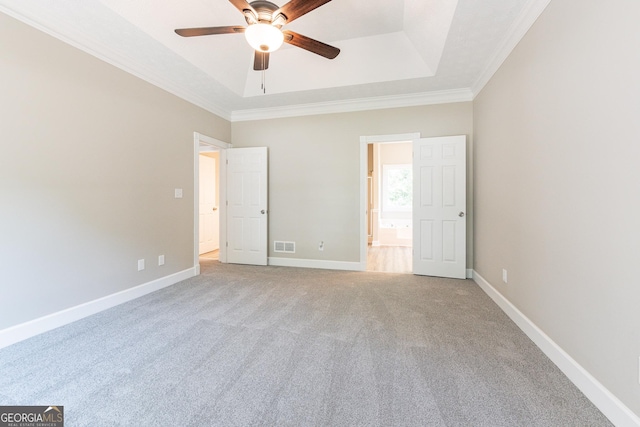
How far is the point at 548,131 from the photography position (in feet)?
6.21

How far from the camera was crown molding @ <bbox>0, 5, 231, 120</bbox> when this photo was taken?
7.01 ft

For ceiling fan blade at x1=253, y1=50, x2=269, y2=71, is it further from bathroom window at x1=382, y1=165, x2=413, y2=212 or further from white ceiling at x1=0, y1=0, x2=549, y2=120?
bathroom window at x1=382, y1=165, x2=413, y2=212

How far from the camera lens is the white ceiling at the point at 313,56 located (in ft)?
7.47

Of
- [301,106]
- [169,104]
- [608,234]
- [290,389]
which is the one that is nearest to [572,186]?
[608,234]

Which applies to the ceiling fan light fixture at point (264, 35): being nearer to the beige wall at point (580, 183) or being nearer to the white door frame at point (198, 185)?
the beige wall at point (580, 183)

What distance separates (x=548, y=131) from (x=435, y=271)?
2.49m

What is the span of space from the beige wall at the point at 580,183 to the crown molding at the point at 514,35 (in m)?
0.08

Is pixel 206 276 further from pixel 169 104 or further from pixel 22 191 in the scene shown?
pixel 169 104

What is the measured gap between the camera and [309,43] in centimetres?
230

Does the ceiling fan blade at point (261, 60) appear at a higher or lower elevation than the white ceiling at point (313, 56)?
lower

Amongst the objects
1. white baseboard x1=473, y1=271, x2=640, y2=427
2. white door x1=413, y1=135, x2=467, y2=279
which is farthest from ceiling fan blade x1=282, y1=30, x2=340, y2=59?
white baseboard x1=473, y1=271, x2=640, y2=427

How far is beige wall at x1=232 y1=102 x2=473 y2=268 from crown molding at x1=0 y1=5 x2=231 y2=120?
1.35m

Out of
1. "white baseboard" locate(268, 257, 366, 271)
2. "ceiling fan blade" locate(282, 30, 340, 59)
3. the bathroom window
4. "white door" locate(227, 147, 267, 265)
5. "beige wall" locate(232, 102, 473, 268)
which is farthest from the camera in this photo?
the bathroom window

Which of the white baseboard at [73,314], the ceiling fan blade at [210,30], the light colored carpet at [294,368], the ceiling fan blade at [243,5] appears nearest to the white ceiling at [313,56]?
the ceiling fan blade at [210,30]
